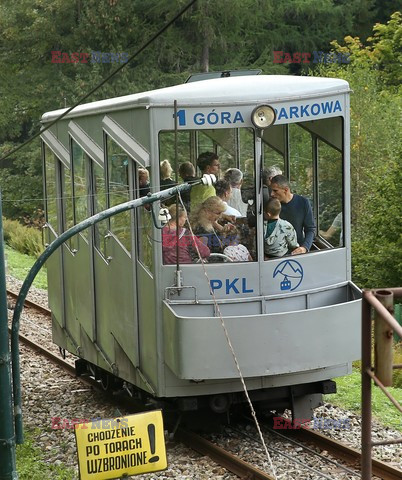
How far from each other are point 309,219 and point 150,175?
1.59 m

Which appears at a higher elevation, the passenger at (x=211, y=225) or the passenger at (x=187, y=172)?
the passenger at (x=187, y=172)

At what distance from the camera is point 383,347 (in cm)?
479

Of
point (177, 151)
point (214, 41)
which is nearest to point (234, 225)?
point (177, 151)

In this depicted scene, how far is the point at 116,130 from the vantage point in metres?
10.2

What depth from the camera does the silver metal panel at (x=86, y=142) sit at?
1088cm

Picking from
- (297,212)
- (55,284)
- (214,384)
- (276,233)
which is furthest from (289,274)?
(55,284)

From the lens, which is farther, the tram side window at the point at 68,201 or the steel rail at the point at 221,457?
the tram side window at the point at 68,201

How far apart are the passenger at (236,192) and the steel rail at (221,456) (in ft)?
6.98

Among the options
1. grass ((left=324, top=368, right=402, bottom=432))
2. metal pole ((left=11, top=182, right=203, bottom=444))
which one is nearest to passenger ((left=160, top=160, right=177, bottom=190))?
metal pole ((left=11, top=182, right=203, bottom=444))

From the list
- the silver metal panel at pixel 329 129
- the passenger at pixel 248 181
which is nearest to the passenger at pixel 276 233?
the passenger at pixel 248 181

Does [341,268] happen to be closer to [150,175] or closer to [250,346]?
[250,346]

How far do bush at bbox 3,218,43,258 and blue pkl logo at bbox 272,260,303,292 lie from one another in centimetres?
2035

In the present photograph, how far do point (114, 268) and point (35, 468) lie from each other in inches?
83.3

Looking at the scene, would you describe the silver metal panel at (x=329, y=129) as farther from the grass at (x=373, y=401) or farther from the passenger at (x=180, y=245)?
the grass at (x=373, y=401)
